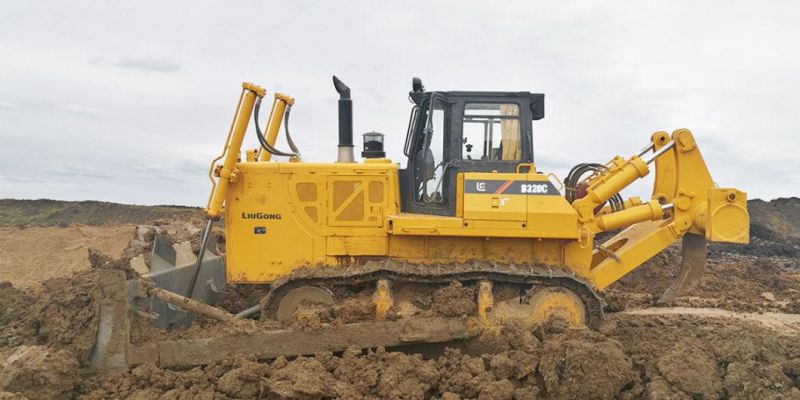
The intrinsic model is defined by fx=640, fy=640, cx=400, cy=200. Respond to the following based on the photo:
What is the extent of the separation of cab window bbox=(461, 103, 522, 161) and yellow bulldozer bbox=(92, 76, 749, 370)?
11 mm

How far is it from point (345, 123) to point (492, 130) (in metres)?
1.83

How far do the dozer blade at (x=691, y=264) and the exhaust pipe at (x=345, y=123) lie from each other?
4327 mm

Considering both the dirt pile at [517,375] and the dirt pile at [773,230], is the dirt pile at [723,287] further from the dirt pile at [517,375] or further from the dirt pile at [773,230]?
the dirt pile at [773,230]

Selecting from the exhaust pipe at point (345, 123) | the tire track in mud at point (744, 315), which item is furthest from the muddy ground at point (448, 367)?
the exhaust pipe at point (345, 123)

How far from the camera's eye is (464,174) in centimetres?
695

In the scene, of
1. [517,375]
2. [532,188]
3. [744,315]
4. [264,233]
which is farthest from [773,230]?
[264,233]

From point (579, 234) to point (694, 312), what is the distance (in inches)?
145

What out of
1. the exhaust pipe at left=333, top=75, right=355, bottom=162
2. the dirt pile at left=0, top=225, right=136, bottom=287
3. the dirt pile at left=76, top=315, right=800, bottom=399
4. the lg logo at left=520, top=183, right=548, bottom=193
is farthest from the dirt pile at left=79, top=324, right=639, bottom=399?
the dirt pile at left=0, top=225, right=136, bottom=287

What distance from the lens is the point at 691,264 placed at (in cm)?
800

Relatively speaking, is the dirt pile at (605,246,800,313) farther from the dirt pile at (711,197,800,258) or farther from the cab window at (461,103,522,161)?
the cab window at (461,103,522,161)

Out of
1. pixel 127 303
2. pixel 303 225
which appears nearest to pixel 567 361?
pixel 303 225

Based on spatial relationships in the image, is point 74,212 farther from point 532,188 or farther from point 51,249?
point 532,188

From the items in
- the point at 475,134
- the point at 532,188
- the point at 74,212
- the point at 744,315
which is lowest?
the point at 744,315

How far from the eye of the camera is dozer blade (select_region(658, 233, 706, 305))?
313 inches
